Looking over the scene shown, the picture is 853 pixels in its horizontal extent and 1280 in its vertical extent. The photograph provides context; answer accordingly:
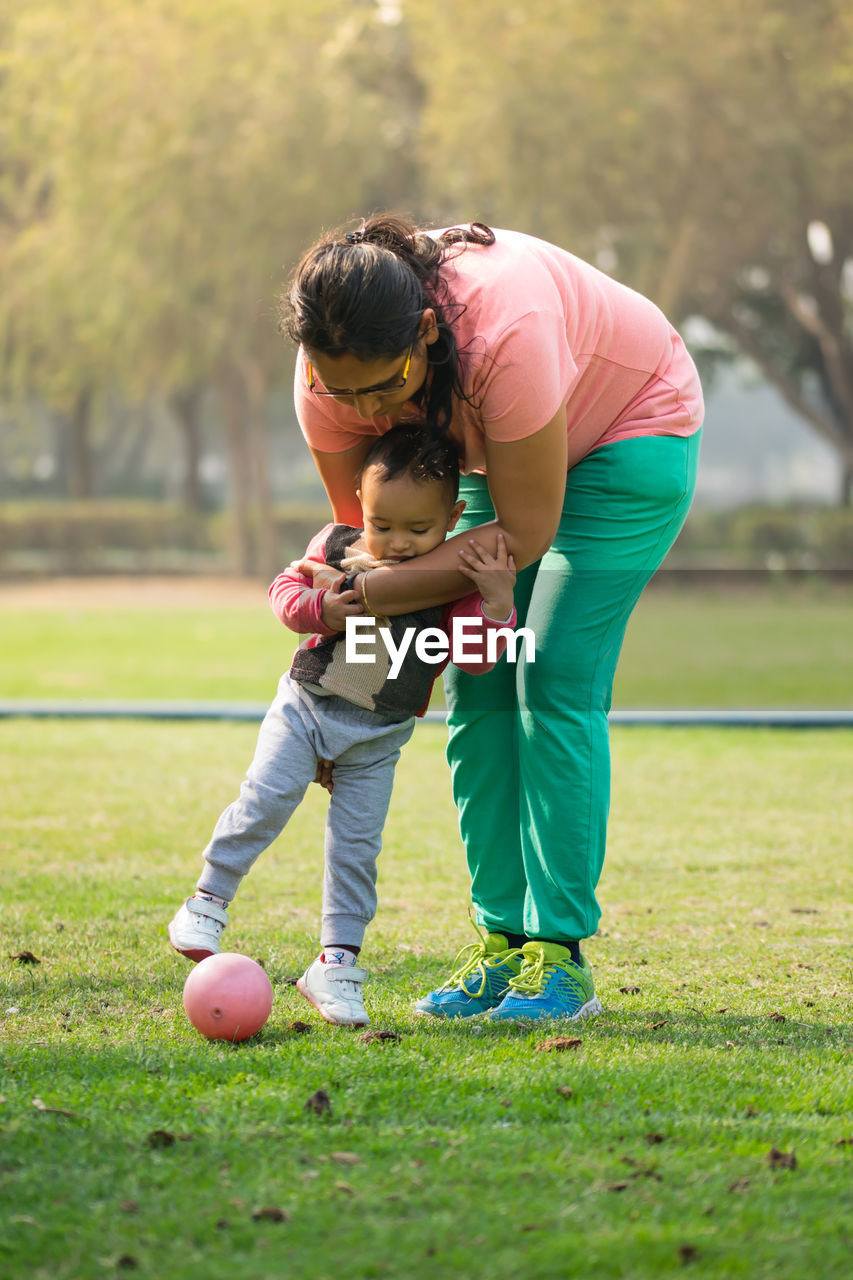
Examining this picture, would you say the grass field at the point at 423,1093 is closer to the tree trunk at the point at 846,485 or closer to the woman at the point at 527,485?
the woman at the point at 527,485

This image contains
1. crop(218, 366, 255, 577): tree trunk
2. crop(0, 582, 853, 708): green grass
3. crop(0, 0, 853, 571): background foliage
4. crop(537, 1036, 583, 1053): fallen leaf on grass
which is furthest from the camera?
crop(218, 366, 255, 577): tree trunk

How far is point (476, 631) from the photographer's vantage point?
2830mm

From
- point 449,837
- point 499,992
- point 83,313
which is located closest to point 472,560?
point 499,992

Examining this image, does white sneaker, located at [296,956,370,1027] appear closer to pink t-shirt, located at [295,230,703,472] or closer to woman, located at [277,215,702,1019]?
woman, located at [277,215,702,1019]

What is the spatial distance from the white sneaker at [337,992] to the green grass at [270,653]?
661 cm

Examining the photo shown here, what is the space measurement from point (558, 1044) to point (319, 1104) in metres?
0.56

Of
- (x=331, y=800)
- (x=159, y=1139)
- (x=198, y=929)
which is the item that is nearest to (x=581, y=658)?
(x=331, y=800)

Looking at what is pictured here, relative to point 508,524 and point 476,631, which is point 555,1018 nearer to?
point 476,631

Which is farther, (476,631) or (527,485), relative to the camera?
(476,631)

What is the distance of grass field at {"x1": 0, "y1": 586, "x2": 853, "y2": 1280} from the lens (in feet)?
5.96

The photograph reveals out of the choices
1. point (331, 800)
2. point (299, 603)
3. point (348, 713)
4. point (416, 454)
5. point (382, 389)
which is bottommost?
point (331, 800)

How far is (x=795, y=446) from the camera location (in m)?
89.9

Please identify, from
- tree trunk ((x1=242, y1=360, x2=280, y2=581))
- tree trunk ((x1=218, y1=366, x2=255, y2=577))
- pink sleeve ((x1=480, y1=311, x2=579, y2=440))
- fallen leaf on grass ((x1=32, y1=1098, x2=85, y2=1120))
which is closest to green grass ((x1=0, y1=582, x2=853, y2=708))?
tree trunk ((x1=242, y1=360, x2=280, y2=581))

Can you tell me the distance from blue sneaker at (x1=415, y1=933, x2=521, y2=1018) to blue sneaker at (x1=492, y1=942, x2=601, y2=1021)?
0.06 meters
